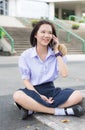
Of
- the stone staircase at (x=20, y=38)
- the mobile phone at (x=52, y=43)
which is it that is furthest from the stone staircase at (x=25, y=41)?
the mobile phone at (x=52, y=43)

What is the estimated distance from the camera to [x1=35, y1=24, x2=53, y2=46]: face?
485cm

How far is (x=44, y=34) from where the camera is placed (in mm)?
4855

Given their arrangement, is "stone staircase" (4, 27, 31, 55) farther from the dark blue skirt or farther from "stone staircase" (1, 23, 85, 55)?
the dark blue skirt

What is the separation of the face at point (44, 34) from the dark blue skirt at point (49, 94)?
0.58m

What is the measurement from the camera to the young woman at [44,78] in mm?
4746

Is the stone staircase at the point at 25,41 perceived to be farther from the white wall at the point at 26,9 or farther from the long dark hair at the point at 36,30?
the long dark hair at the point at 36,30

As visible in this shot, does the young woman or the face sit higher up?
the face

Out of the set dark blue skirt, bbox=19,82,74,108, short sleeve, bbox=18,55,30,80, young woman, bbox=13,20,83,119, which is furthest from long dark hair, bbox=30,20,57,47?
dark blue skirt, bbox=19,82,74,108

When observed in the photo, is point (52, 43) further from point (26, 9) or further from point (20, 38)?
point (26, 9)

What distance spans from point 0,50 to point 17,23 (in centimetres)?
1112

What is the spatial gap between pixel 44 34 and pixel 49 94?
32.3 inches

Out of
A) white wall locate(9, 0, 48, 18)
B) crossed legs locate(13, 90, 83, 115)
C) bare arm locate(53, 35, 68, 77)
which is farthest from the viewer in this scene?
white wall locate(9, 0, 48, 18)

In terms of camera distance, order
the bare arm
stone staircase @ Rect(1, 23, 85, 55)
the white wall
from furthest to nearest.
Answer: the white wall < stone staircase @ Rect(1, 23, 85, 55) < the bare arm

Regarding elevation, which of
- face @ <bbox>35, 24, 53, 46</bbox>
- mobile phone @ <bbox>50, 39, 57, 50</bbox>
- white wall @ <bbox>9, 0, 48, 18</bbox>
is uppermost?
face @ <bbox>35, 24, 53, 46</bbox>
